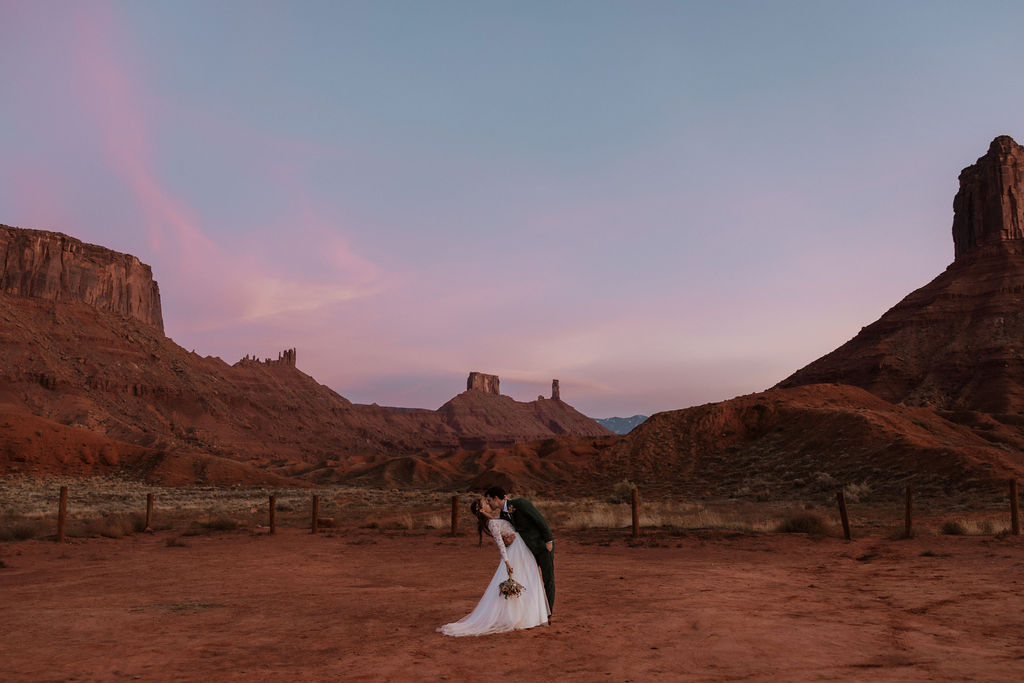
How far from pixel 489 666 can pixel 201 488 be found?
5640 centimetres

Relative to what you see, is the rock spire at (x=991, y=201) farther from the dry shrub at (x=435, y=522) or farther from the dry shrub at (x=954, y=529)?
the dry shrub at (x=435, y=522)

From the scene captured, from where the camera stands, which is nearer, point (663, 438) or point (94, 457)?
point (663, 438)

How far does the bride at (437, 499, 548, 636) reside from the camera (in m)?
9.04

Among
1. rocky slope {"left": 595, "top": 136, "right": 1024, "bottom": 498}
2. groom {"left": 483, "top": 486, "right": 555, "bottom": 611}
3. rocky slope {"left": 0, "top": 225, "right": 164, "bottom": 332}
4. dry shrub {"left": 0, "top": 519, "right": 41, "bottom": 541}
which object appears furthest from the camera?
rocky slope {"left": 0, "top": 225, "right": 164, "bottom": 332}

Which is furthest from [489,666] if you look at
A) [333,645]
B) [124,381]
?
[124,381]

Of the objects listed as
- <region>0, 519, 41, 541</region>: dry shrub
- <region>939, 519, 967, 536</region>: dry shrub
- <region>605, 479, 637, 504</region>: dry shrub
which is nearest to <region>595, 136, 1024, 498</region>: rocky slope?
<region>605, 479, 637, 504</region>: dry shrub

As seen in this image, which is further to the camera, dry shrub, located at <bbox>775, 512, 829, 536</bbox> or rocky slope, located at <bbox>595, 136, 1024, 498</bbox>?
rocky slope, located at <bbox>595, 136, 1024, 498</bbox>

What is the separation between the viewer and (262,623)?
10594 mm

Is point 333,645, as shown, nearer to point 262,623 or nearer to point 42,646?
point 262,623

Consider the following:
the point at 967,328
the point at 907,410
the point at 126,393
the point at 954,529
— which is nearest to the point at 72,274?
the point at 126,393

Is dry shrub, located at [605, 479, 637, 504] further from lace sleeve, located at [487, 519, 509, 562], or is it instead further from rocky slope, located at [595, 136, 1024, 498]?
lace sleeve, located at [487, 519, 509, 562]

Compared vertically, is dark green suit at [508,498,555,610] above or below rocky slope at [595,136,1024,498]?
below

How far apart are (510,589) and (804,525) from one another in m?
15.4

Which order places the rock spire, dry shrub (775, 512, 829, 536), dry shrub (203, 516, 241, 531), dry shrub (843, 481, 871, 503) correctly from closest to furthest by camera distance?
dry shrub (775, 512, 829, 536)
dry shrub (203, 516, 241, 531)
dry shrub (843, 481, 871, 503)
the rock spire
